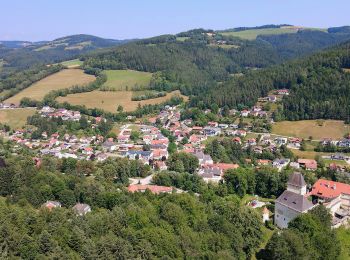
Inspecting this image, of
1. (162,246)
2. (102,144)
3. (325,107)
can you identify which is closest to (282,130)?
(325,107)

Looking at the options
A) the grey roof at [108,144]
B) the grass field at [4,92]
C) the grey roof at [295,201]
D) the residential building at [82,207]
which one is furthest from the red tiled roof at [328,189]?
the grass field at [4,92]

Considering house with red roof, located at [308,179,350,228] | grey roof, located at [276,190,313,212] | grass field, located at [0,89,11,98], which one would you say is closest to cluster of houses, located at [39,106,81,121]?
grass field, located at [0,89,11,98]

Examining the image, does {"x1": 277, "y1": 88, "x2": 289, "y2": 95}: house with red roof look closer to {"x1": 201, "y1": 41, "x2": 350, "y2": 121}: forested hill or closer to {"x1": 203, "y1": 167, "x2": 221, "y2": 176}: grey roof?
{"x1": 201, "y1": 41, "x2": 350, "y2": 121}: forested hill

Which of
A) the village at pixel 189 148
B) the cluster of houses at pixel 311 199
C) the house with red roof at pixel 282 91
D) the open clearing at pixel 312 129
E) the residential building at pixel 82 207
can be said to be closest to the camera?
the residential building at pixel 82 207

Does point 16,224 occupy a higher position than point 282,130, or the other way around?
point 16,224

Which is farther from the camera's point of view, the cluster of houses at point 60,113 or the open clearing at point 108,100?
the open clearing at point 108,100

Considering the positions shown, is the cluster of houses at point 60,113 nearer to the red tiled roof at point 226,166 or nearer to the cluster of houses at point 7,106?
the cluster of houses at point 7,106

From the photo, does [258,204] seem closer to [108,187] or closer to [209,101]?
[108,187]
